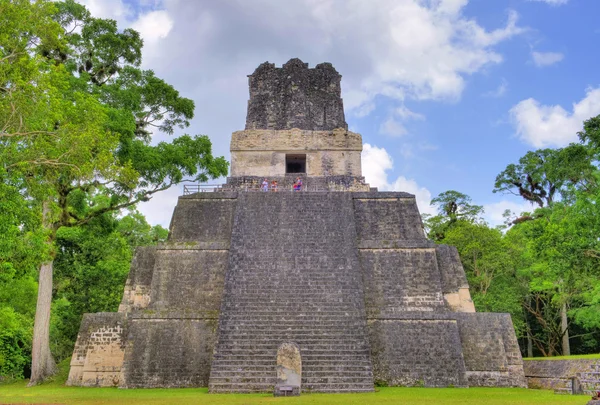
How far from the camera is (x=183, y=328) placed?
462 inches

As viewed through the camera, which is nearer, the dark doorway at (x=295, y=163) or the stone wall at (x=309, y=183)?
the stone wall at (x=309, y=183)

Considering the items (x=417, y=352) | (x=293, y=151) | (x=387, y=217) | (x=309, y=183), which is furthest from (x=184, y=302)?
(x=293, y=151)

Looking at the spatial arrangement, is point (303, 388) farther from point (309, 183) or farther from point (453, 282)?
point (309, 183)

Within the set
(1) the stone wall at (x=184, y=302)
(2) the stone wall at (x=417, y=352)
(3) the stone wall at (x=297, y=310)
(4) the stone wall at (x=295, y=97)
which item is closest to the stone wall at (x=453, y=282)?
(3) the stone wall at (x=297, y=310)

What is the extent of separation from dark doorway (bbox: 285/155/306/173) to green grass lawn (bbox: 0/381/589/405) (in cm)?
1046

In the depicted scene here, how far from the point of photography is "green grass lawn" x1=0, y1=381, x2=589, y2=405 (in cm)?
818

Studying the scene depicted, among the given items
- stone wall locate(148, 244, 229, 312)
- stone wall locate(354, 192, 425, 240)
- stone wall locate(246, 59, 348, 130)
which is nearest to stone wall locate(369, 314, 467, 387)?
stone wall locate(354, 192, 425, 240)

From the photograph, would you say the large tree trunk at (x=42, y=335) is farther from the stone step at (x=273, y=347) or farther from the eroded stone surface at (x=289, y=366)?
the eroded stone surface at (x=289, y=366)

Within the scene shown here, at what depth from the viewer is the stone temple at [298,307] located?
35.1 feet

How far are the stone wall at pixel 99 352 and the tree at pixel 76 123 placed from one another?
1426 millimetres

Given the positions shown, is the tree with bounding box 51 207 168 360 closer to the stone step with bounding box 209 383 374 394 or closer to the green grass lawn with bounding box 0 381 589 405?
the green grass lawn with bounding box 0 381 589 405

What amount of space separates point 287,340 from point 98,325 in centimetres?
465

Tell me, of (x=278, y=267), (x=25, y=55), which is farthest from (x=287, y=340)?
(x=25, y=55)

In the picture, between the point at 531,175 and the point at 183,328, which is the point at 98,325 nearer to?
the point at 183,328
